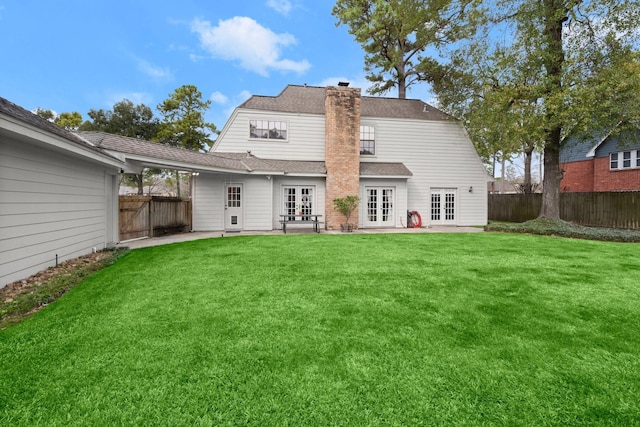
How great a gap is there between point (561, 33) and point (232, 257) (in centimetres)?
1589

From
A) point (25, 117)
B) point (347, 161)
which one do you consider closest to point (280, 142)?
point (347, 161)

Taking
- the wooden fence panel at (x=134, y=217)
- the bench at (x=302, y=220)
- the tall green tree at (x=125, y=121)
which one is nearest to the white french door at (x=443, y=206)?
the bench at (x=302, y=220)

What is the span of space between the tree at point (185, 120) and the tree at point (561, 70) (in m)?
21.7

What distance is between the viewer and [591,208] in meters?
14.5

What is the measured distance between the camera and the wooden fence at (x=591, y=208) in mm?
12983

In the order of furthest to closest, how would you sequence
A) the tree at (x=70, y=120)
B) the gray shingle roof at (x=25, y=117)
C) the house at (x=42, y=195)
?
the tree at (x=70, y=120) → the house at (x=42, y=195) → the gray shingle roof at (x=25, y=117)

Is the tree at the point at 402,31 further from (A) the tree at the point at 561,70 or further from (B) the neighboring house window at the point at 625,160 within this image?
(B) the neighboring house window at the point at 625,160

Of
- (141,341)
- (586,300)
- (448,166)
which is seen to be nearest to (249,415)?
(141,341)

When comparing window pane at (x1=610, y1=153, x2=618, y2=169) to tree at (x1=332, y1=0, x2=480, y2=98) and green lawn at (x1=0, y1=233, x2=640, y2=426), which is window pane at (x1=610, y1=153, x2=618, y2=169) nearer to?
tree at (x1=332, y1=0, x2=480, y2=98)

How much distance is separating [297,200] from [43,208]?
9.30 meters

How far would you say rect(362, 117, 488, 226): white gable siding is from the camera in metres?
15.4

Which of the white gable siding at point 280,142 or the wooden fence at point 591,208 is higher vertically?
the white gable siding at point 280,142

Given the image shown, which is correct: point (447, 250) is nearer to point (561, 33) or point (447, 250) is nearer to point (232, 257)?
point (232, 257)

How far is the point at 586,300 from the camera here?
4.03 m
